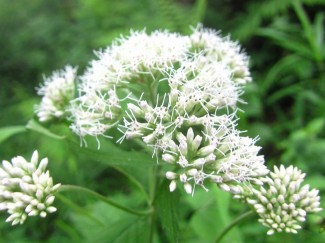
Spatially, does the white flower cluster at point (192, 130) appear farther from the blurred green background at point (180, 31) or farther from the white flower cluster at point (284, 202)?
the blurred green background at point (180, 31)

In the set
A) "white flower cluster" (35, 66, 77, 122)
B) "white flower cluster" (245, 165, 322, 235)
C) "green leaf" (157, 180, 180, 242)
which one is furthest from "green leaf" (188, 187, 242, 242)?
"white flower cluster" (35, 66, 77, 122)

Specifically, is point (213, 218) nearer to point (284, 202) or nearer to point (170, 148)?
point (284, 202)

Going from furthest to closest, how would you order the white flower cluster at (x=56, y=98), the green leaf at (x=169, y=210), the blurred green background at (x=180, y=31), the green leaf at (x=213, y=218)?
the blurred green background at (x=180, y=31)
the green leaf at (x=213, y=218)
the white flower cluster at (x=56, y=98)
the green leaf at (x=169, y=210)

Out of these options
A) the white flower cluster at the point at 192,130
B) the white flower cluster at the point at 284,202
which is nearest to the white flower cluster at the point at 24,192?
the white flower cluster at the point at 192,130

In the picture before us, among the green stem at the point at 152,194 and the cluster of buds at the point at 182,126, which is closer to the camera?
the cluster of buds at the point at 182,126

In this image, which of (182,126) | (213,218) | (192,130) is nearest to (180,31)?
(213,218)

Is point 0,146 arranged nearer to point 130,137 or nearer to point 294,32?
point 130,137

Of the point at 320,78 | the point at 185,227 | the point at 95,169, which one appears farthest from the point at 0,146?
the point at 320,78

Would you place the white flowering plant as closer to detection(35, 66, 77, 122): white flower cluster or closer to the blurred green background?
detection(35, 66, 77, 122): white flower cluster
